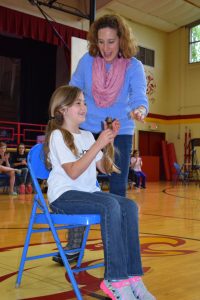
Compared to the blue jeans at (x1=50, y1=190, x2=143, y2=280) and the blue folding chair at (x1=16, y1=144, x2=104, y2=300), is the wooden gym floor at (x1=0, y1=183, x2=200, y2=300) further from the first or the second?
the blue jeans at (x1=50, y1=190, x2=143, y2=280)

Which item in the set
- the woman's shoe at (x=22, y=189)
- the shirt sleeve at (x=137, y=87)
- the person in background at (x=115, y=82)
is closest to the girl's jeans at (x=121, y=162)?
the person in background at (x=115, y=82)

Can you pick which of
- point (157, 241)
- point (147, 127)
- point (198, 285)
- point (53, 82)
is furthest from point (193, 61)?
point (198, 285)

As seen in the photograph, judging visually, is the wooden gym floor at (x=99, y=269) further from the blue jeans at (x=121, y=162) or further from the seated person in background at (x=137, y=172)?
the seated person in background at (x=137, y=172)

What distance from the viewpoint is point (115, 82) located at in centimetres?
235

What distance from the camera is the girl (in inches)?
67.4

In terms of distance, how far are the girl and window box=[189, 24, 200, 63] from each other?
14.2 meters

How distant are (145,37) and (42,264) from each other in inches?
538

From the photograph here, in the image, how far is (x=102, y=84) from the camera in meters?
2.37

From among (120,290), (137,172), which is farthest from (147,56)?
(120,290)

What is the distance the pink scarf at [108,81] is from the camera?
7.71ft

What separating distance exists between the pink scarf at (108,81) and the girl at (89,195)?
280 millimetres

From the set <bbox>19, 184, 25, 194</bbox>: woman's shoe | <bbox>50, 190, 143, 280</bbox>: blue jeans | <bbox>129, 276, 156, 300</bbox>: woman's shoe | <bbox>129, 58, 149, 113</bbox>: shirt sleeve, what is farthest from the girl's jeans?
<bbox>19, 184, 25, 194</bbox>: woman's shoe

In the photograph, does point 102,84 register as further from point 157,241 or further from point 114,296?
point 157,241

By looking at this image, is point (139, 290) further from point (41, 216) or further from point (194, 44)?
point (194, 44)
